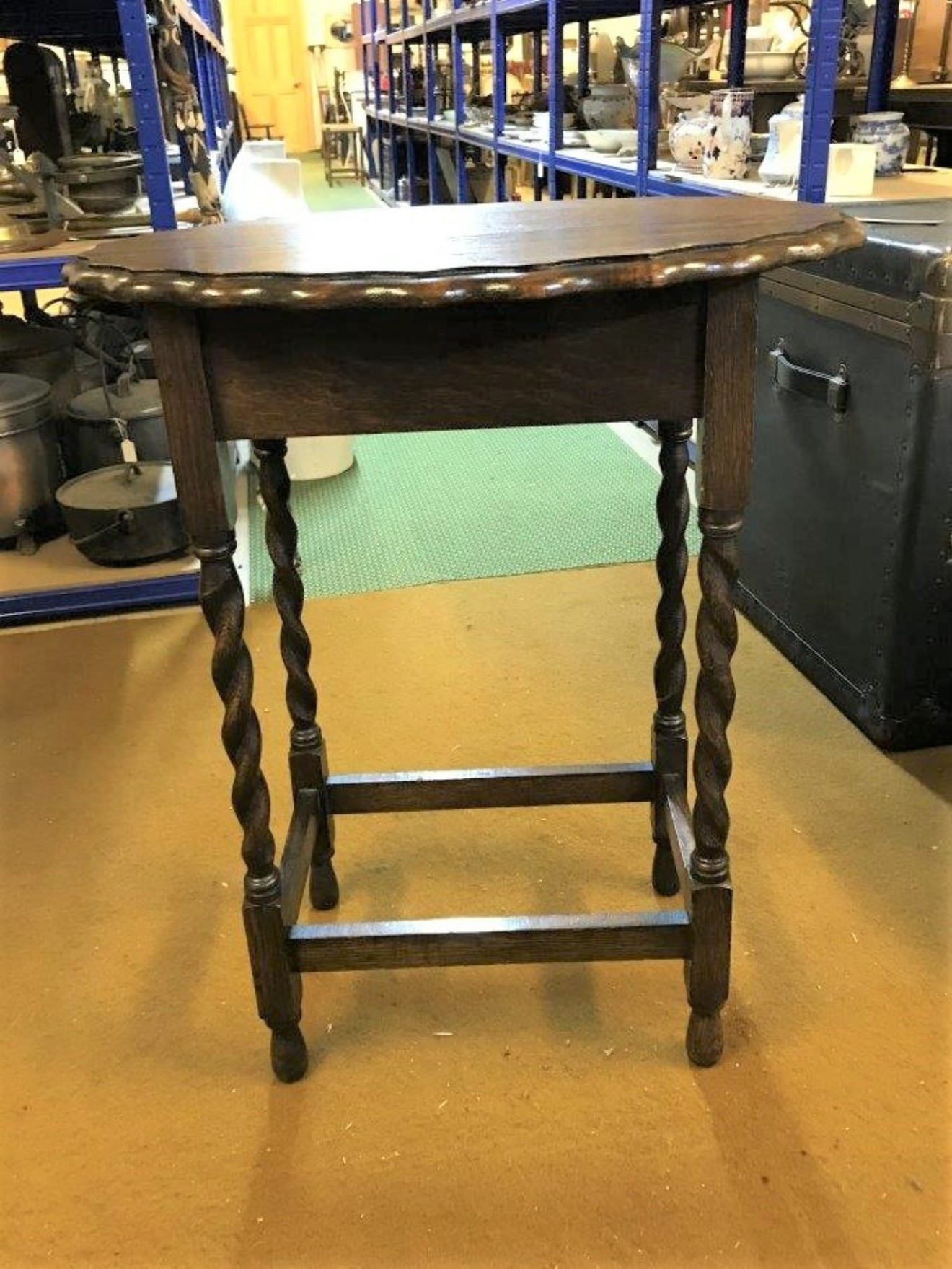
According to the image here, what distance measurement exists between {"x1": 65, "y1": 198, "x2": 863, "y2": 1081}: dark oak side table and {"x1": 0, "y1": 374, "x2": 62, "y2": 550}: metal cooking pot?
130cm

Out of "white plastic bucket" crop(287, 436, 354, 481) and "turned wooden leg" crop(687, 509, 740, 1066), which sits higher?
"turned wooden leg" crop(687, 509, 740, 1066)

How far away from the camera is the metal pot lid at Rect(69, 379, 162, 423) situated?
2.29 metres

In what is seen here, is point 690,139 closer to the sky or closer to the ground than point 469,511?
closer to the sky

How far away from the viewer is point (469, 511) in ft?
8.53

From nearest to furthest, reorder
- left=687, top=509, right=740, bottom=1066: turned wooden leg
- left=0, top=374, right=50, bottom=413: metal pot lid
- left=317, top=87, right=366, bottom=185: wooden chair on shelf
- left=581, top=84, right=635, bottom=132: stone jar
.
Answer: left=687, top=509, right=740, bottom=1066: turned wooden leg, left=0, top=374, right=50, bottom=413: metal pot lid, left=581, top=84, right=635, bottom=132: stone jar, left=317, top=87, right=366, bottom=185: wooden chair on shelf

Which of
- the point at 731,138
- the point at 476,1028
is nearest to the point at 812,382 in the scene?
the point at 731,138

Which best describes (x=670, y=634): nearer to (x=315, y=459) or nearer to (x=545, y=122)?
(x=315, y=459)

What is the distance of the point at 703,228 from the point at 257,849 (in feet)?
2.24

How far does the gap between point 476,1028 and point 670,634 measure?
492 mm

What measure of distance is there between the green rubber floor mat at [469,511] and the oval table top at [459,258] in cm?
129

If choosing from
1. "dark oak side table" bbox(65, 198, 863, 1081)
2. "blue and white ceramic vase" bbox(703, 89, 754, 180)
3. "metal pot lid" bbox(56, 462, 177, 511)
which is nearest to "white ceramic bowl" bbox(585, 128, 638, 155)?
"blue and white ceramic vase" bbox(703, 89, 754, 180)

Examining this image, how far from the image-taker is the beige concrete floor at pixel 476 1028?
979mm

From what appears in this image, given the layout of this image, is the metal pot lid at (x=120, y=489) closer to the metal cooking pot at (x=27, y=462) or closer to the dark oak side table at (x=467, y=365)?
the metal cooking pot at (x=27, y=462)

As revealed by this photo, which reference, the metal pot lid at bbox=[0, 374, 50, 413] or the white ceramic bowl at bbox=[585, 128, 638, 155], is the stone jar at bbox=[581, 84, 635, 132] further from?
the metal pot lid at bbox=[0, 374, 50, 413]
